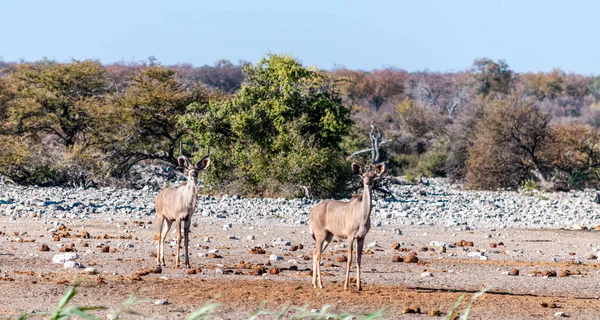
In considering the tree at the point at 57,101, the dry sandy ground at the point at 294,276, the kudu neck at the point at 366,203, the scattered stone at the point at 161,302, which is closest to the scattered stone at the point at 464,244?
the dry sandy ground at the point at 294,276

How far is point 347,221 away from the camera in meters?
12.0

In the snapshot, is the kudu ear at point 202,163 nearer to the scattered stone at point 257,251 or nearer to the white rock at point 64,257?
the scattered stone at point 257,251

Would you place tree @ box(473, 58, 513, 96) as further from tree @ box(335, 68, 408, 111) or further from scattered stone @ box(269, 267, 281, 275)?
scattered stone @ box(269, 267, 281, 275)

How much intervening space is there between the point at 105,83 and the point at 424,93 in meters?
46.9

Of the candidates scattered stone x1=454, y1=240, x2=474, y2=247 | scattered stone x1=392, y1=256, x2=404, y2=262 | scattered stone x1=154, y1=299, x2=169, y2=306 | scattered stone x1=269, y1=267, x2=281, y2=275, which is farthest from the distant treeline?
scattered stone x1=154, y1=299, x2=169, y2=306

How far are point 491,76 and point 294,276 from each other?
65.7 metres

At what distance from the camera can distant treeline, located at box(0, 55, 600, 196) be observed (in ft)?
91.0

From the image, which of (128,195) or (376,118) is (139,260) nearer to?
(128,195)

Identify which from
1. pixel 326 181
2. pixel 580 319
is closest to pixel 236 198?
pixel 326 181

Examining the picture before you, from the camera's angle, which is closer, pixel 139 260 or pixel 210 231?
pixel 139 260

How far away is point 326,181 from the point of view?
26688 mm

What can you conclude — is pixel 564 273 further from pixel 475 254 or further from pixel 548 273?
pixel 475 254

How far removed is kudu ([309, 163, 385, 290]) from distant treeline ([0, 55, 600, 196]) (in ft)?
32.7

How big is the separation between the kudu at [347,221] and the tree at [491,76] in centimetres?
6520
